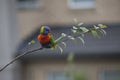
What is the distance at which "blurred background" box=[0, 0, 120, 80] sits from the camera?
38.0 ft

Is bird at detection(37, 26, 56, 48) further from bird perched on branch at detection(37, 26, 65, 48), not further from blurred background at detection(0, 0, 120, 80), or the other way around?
blurred background at detection(0, 0, 120, 80)

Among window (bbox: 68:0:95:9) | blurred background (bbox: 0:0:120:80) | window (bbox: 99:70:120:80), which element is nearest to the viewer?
blurred background (bbox: 0:0:120:80)

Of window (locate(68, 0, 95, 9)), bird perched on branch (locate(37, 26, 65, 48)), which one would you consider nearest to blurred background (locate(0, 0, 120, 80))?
window (locate(68, 0, 95, 9))

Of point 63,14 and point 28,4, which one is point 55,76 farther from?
point 28,4

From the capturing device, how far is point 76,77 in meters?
5.24

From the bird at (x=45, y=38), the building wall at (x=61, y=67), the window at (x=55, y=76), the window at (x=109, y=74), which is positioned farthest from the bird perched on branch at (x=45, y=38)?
the window at (x=55, y=76)

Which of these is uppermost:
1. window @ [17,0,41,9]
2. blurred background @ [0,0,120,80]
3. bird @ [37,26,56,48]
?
bird @ [37,26,56,48]

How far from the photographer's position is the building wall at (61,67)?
456 inches

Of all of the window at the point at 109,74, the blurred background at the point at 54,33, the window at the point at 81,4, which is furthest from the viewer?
the window at the point at 81,4

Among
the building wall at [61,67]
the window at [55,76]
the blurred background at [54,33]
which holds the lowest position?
the window at [55,76]

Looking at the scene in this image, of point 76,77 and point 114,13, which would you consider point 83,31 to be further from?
point 114,13

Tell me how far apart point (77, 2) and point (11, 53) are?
1.71 m

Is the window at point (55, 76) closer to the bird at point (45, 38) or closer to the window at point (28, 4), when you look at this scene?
the window at point (28, 4)

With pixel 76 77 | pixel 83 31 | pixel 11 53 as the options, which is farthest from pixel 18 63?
pixel 83 31
